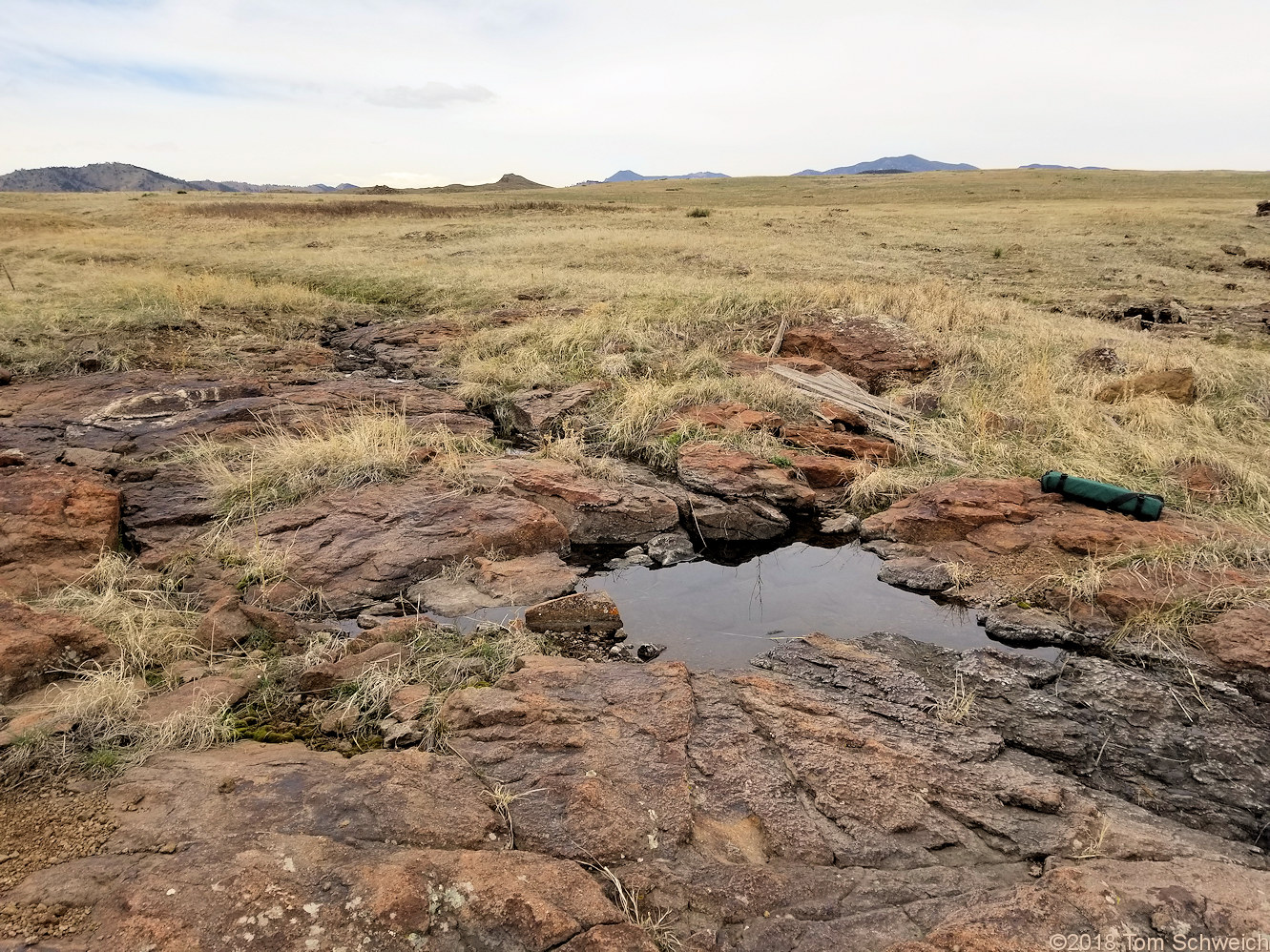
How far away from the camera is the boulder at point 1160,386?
8516mm

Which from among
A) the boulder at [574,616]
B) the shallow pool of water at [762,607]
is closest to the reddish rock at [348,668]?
the shallow pool of water at [762,607]

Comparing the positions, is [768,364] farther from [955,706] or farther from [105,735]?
[105,735]

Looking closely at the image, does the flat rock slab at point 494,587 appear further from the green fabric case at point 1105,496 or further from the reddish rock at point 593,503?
the green fabric case at point 1105,496

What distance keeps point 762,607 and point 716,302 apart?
26.4 feet

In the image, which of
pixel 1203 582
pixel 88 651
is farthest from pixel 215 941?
pixel 1203 582

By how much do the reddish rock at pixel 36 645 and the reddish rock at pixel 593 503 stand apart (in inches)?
123

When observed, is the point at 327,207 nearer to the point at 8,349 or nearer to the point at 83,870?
the point at 8,349

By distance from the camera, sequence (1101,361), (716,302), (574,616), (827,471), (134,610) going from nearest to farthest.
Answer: (134,610)
(574,616)
(827,471)
(1101,361)
(716,302)

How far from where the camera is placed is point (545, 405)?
9016 millimetres

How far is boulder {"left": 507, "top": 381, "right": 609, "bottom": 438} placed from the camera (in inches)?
340

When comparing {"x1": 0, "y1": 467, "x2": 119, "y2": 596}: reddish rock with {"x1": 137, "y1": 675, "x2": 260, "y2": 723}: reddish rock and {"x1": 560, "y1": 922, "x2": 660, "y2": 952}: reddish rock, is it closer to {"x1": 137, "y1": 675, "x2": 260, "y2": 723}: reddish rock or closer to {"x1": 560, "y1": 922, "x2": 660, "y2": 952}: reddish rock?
{"x1": 137, "y1": 675, "x2": 260, "y2": 723}: reddish rock

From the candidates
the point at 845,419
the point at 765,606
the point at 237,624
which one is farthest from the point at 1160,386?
the point at 237,624

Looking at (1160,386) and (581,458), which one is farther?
(1160,386)

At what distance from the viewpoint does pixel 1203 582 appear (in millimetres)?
4602
